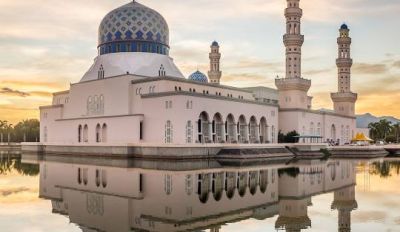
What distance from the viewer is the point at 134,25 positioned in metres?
38.8

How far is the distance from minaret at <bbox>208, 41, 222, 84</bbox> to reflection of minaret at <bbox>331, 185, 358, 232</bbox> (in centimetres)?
4091

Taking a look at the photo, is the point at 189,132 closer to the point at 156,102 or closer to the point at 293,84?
the point at 156,102

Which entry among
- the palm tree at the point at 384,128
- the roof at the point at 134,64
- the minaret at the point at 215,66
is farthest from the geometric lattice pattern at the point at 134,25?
the palm tree at the point at 384,128

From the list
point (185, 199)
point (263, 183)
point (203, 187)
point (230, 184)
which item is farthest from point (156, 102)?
point (185, 199)

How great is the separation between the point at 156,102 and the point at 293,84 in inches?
570

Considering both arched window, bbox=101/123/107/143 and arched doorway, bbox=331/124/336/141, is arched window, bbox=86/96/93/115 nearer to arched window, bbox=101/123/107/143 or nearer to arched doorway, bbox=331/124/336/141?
arched window, bbox=101/123/107/143

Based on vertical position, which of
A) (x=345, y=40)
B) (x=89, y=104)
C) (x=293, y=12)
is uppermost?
(x=293, y=12)

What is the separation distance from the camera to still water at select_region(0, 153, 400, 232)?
28.9ft

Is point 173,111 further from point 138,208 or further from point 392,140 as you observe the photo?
point 392,140

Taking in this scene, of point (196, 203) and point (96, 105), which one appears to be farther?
point (96, 105)

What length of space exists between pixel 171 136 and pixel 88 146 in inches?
243

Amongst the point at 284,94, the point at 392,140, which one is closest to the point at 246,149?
the point at 284,94

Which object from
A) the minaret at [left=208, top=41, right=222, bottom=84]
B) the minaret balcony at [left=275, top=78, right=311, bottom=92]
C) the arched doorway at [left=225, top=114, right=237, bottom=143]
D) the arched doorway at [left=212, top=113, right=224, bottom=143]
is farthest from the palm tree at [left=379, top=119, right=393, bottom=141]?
the arched doorway at [left=212, top=113, right=224, bottom=143]

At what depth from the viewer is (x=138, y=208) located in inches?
411
